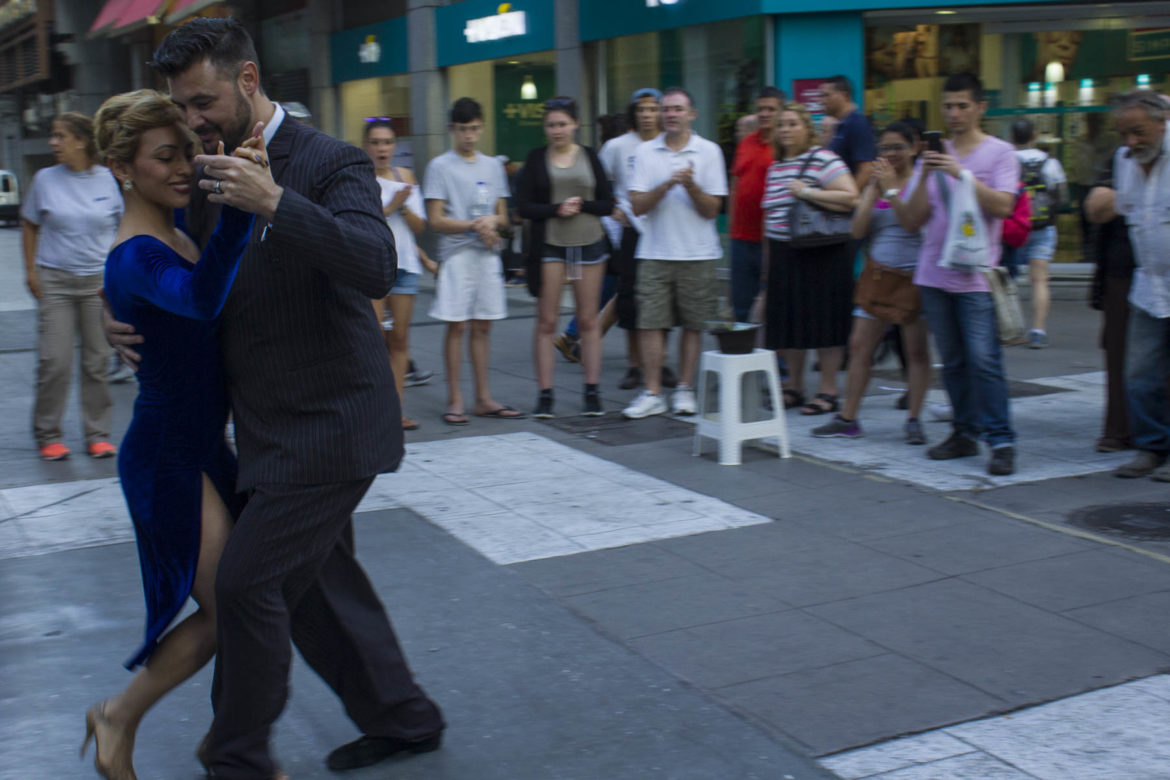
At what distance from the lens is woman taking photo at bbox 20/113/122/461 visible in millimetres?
7117

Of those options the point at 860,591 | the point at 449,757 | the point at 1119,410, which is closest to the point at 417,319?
the point at 1119,410

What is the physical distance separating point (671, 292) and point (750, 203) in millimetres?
955

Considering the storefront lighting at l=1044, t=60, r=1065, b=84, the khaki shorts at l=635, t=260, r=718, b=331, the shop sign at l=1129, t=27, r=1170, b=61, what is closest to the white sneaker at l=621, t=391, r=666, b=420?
the khaki shorts at l=635, t=260, r=718, b=331

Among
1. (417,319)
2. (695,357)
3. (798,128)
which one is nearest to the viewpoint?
(798,128)

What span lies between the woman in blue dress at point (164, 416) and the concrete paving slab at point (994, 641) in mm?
2211

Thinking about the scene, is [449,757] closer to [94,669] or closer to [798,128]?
[94,669]

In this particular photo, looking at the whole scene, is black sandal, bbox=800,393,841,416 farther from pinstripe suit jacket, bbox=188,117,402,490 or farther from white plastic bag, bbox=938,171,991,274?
pinstripe suit jacket, bbox=188,117,402,490

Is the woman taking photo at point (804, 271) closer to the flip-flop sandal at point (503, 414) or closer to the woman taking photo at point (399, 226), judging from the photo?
the flip-flop sandal at point (503, 414)

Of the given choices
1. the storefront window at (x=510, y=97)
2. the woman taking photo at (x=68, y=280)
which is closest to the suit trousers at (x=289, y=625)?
the woman taking photo at (x=68, y=280)

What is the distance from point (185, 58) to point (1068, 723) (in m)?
2.82

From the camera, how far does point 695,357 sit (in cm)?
817

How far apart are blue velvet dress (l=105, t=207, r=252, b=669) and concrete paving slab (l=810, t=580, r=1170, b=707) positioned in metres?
2.22

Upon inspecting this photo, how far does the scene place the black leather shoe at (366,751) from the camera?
132 inches

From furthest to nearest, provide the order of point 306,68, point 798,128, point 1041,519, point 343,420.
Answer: point 306,68
point 798,128
point 1041,519
point 343,420
